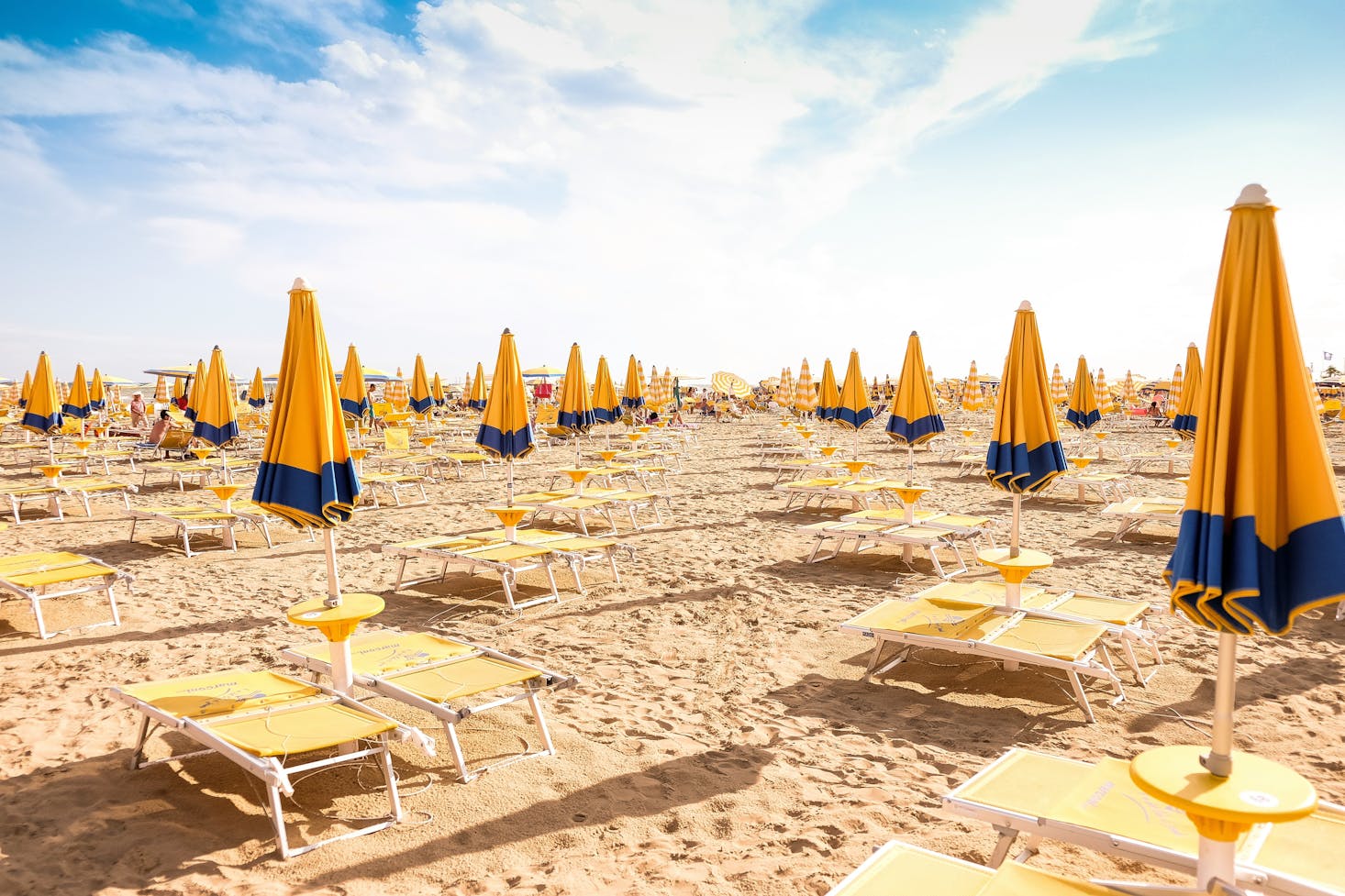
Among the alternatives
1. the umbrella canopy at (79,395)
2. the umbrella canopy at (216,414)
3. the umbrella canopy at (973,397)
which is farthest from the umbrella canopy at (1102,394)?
the umbrella canopy at (79,395)

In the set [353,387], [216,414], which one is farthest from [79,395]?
[216,414]

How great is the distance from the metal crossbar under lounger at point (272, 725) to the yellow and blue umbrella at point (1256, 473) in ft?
10.4

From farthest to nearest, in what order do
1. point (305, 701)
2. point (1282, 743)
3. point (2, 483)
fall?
point (2, 483) → point (1282, 743) → point (305, 701)

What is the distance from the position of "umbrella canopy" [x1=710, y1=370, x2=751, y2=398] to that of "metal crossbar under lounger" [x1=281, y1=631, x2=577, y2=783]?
36.7 m

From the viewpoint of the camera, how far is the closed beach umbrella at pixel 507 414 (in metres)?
8.05

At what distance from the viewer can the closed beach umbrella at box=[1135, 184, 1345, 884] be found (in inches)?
89.0

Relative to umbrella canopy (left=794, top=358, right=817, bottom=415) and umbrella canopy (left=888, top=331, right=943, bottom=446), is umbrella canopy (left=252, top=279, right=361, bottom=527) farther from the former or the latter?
umbrella canopy (left=794, top=358, right=817, bottom=415)

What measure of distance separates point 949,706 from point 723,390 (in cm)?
3658

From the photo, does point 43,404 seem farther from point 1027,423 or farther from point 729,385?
point 729,385

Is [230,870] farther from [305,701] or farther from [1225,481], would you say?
[1225,481]

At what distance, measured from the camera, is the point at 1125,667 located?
18.9ft

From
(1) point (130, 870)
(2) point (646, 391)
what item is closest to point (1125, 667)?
(1) point (130, 870)

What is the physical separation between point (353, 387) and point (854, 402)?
10403mm

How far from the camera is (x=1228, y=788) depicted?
7.61 feet
